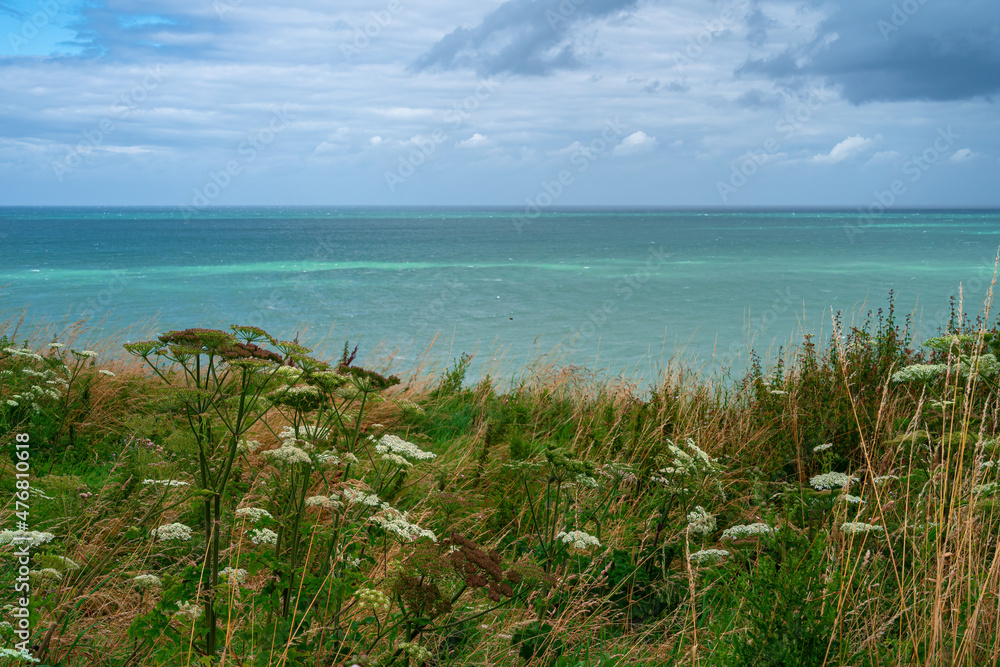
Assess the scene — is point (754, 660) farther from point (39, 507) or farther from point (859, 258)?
point (859, 258)

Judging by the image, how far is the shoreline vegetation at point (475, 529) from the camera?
2.17 metres

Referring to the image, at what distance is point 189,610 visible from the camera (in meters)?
2.03

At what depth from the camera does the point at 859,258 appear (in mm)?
46688

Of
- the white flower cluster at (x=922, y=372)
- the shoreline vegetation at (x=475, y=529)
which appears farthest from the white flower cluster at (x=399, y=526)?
the white flower cluster at (x=922, y=372)

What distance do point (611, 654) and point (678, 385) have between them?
13.0 ft

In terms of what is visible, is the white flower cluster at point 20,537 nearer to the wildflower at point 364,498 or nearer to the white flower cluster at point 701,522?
the wildflower at point 364,498

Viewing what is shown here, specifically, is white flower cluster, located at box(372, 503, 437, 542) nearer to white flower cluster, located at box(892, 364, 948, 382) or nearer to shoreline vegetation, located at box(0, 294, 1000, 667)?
shoreline vegetation, located at box(0, 294, 1000, 667)

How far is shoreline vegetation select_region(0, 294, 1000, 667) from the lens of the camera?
217cm

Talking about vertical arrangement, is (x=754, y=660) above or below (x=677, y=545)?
above

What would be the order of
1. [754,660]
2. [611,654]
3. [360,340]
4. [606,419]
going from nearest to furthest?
[754,660] → [611,654] → [606,419] → [360,340]

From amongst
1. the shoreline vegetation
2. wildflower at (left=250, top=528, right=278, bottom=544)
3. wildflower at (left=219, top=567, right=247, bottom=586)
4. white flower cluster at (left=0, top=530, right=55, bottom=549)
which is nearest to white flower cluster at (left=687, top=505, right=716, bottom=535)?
the shoreline vegetation

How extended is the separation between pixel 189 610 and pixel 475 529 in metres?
2.12

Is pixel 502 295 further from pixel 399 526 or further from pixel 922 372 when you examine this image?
pixel 399 526

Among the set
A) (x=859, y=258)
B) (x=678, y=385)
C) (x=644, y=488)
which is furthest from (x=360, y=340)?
(x=859, y=258)
